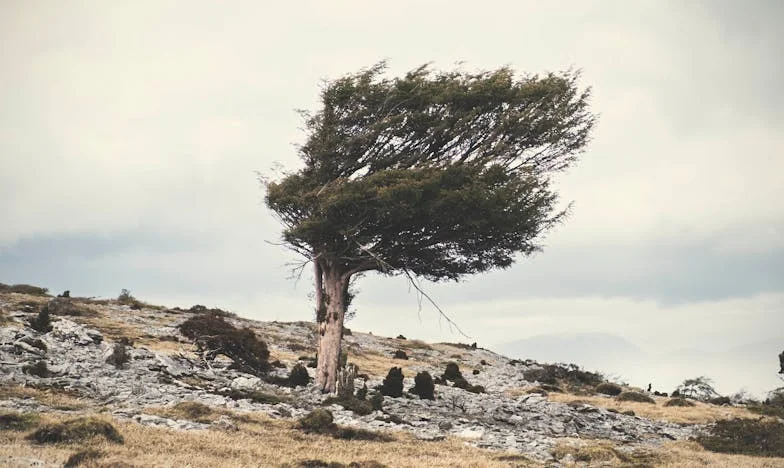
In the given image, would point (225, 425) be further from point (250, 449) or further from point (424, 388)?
point (424, 388)

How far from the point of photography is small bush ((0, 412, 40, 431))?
1438cm

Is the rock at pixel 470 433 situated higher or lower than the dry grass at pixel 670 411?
higher

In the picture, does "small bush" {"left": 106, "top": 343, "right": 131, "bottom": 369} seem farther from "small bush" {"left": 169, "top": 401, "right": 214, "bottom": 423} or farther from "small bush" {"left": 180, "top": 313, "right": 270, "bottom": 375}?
"small bush" {"left": 169, "top": 401, "right": 214, "bottom": 423}

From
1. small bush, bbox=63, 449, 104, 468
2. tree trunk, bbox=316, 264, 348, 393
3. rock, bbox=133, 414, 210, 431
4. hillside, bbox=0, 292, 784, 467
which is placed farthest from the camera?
tree trunk, bbox=316, 264, 348, 393

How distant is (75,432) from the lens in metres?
13.8

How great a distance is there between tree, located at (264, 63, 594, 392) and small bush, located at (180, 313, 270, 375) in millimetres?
6204

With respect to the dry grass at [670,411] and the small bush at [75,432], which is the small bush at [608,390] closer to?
the dry grass at [670,411]

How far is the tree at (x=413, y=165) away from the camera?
A: 26156 millimetres

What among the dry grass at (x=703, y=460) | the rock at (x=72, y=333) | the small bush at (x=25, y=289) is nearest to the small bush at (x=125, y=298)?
the small bush at (x=25, y=289)

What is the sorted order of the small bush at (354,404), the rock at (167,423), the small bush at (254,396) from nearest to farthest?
the rock at (167,423) → the small bush at (254,396) → the small bush at (354,404)

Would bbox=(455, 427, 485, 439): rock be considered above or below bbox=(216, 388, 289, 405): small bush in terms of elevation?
below

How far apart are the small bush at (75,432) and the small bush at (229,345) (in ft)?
59.0

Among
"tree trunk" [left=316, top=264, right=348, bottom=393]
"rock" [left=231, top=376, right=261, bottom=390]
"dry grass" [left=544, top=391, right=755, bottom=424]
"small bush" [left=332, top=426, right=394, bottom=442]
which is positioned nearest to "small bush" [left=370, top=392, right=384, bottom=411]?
"tree trunk" [left=316, top=264, right=348, bottom=393]

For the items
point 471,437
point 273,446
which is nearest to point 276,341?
point 471,437
